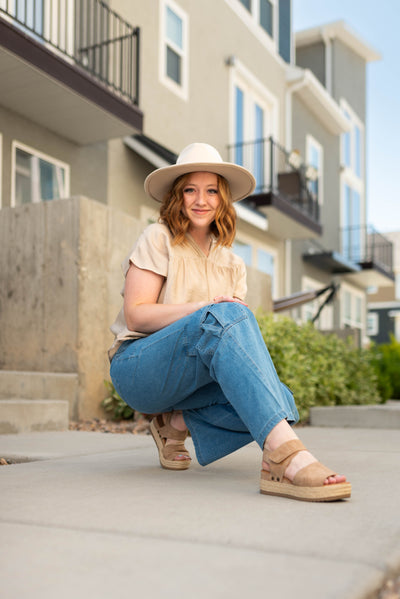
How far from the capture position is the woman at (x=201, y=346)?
2188 mm

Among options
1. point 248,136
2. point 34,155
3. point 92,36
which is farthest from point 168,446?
point 248,136

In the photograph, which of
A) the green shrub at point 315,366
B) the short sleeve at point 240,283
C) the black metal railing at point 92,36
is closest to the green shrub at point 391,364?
the green shrub at point 315,366

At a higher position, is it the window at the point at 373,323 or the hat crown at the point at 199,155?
the hat crown at the point at 199,155

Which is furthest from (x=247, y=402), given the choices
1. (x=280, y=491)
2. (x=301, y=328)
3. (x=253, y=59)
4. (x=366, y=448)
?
(x=253, y=59)

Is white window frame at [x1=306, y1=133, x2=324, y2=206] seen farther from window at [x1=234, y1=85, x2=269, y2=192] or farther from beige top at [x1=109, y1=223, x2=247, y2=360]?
beige top at [x1=109, y1=223, x2=247, y2=360]

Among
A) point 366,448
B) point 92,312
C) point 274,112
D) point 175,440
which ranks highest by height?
point 274,112

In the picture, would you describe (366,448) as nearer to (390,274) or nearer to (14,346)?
(14,346)

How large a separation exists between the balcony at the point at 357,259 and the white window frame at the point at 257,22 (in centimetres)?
480

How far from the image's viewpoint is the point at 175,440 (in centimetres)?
283

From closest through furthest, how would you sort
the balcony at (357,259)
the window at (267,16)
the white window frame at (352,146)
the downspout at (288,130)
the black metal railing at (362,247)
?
1. the window at (267,16)
2. the downspout at (288,130)
3. the balcony at (357,259)
4. the black metal railing at (362,247)
5. the white window frame at (352,146)

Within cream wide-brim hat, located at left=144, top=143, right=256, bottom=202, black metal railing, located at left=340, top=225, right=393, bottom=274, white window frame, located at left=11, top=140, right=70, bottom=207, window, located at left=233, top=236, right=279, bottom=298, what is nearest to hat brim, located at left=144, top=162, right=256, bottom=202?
cream wide-brim hat, located at left=144, top=143, right=256, bottom=202

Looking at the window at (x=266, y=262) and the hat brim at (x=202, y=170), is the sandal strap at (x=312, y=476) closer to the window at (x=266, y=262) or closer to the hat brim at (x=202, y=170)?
the hat brim at (x=202, y=170)

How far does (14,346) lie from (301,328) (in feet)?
9.88

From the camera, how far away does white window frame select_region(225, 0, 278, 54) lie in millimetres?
12617
